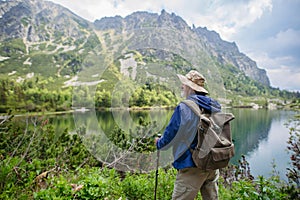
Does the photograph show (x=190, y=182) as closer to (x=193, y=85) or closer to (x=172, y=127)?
(x=172, y=127)

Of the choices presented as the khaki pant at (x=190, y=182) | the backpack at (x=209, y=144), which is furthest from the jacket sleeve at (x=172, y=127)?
the khaki pant at (x=190, y=182)

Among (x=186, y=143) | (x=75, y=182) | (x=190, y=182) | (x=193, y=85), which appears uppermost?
(x=193, y=85)

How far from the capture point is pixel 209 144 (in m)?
1.64

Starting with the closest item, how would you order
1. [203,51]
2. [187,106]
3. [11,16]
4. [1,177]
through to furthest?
[187,106] < [1,177] < [203,51] < [11,16]

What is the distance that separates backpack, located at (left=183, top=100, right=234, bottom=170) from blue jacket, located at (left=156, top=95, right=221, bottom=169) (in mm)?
38

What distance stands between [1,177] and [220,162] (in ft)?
7.22

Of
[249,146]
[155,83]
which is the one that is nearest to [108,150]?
[155,83]

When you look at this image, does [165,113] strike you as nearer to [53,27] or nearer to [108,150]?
[108,150]

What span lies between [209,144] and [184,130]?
0.70ft

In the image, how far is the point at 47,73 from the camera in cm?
9112

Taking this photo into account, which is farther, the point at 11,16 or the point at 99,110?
the point at 11,16

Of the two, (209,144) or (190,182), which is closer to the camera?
(209,144)

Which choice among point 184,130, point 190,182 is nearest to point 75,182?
point 190,182

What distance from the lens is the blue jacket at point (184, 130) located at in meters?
1.64
